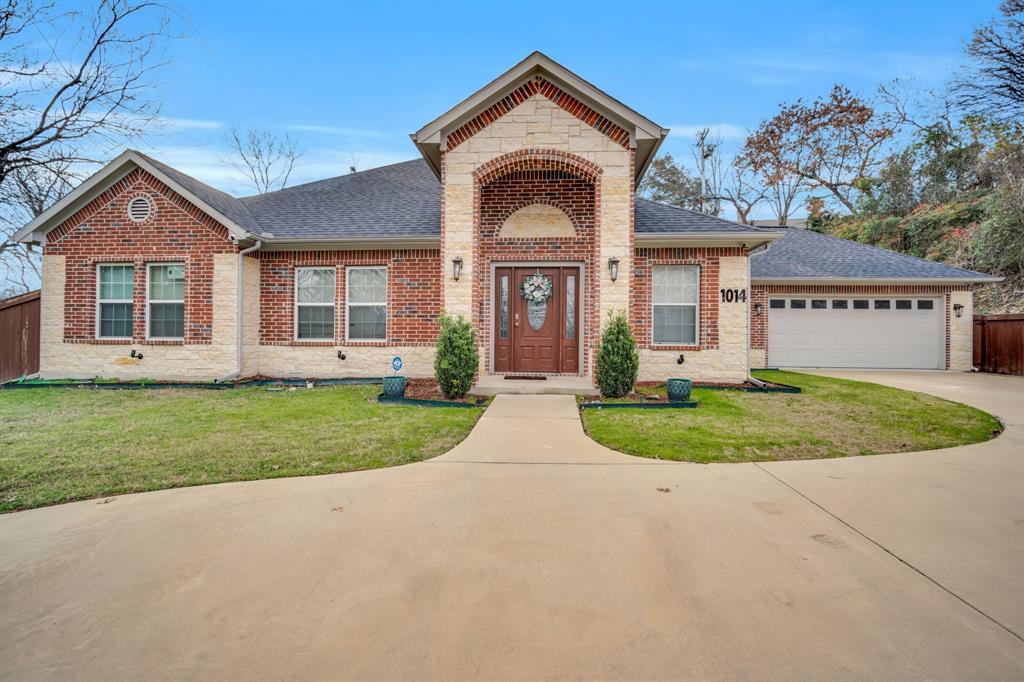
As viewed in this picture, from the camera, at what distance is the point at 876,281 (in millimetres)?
13805

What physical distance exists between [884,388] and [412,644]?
11488mm

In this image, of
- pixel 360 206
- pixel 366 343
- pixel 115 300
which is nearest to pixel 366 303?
pixel 366 343

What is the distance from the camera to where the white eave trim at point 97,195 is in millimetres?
10188

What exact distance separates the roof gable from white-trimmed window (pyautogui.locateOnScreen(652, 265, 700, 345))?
2.87 metres

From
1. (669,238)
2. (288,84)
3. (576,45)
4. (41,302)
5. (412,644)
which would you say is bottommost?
(412,644)

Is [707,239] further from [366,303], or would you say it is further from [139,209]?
[139,209]

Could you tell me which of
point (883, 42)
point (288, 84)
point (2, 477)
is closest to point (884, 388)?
point (2, 477)

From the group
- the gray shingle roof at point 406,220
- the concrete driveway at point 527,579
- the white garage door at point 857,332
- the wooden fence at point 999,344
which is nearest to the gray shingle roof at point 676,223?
the gray shingle roof at point 406,220

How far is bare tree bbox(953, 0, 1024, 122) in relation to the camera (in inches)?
588

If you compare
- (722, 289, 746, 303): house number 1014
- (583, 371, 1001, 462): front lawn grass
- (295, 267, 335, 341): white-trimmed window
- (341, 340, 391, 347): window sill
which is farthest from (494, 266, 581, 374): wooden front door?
(295, 267, 335, 341): white-trimmed window

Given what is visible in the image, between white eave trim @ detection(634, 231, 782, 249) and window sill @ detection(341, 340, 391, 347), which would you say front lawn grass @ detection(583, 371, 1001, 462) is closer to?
white eave trim @ detection(634, 231, 782, 249)

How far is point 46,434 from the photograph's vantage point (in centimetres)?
596

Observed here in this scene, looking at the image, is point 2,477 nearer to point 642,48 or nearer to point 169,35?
point 169,35

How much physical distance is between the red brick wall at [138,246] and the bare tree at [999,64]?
2285 centimetres
